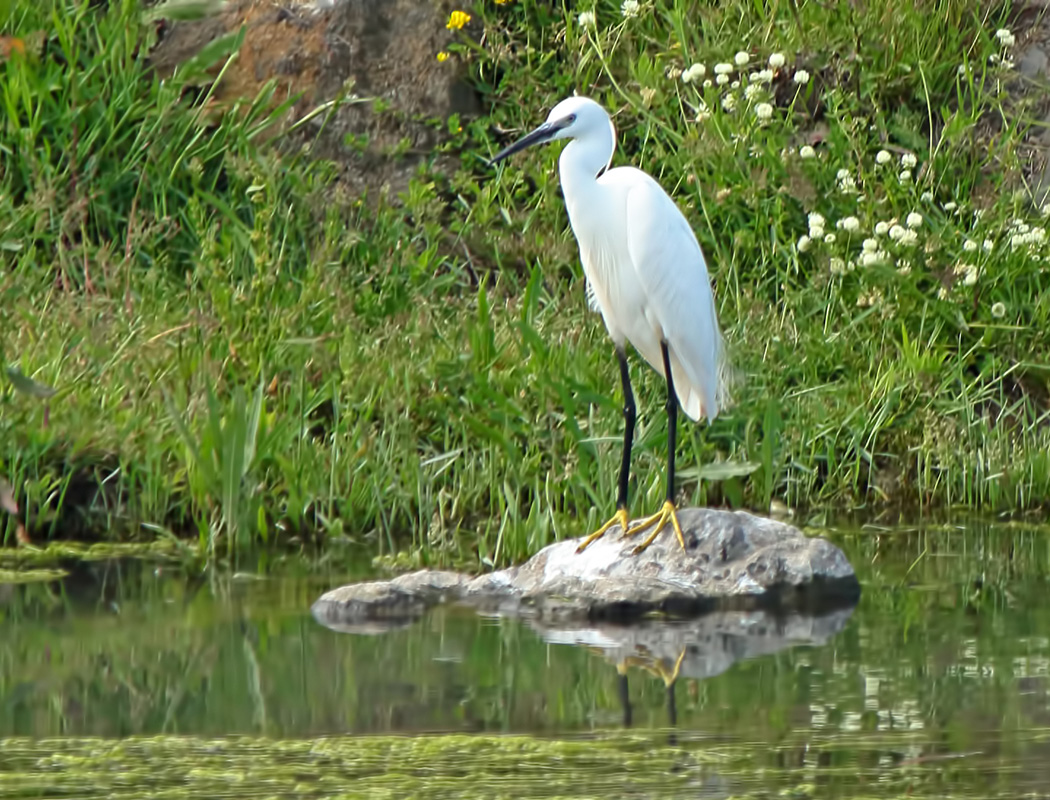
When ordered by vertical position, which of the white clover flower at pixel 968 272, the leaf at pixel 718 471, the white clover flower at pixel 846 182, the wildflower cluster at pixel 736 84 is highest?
the wildflower cluster at pixel 736 84

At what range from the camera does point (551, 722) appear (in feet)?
10.6

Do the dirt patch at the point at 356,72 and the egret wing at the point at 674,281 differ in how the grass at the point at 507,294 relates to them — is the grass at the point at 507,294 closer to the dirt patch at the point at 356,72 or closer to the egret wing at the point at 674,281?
the dirt patch at the point at 356,72

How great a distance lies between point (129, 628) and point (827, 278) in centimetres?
356

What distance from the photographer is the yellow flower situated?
8070 millimetres

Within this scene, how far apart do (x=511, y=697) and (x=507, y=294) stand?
3789 millimetres

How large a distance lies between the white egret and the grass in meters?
0.41

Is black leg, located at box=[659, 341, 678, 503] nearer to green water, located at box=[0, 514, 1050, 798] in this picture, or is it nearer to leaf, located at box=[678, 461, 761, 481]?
leaf, located at box=[678, 461, 761, 481]

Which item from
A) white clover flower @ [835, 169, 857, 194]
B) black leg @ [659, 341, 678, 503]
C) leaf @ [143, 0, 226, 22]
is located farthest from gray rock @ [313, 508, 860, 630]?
leaf @ [143, 0, 226, 22]

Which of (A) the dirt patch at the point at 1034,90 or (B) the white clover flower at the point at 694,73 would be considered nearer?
(B) the white clover flower at the point at 694,73

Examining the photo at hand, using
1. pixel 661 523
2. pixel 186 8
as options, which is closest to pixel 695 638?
pixel 661 523

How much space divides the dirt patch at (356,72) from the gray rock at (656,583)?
3549mm

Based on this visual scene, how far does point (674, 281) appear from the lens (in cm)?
492

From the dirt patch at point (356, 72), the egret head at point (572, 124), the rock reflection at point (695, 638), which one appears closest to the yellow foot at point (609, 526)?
the rock reflection at point (695, 638)

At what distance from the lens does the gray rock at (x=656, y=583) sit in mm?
4305
